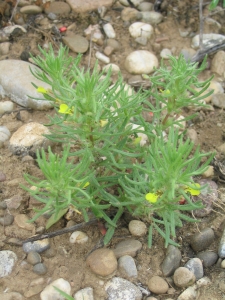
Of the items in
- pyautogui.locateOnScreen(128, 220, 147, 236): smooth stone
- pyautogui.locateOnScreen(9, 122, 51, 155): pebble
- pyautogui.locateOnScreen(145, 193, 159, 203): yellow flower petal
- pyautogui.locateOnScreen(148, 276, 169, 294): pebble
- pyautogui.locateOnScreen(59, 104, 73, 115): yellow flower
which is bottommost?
pyautogui.locateOnScreen(148, 276, 169, 294): pebble

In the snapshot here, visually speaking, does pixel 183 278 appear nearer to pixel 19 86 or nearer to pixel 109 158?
pixel 109 158

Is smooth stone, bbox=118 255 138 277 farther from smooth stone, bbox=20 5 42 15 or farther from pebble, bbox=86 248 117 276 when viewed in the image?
smooth stone, bbox=20 5 42 15

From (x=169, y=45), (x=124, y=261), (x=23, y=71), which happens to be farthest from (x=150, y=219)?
(x=169, y=45)

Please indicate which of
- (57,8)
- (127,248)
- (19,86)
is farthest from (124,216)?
(57,8)

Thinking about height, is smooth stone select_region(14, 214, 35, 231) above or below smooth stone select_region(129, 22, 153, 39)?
below

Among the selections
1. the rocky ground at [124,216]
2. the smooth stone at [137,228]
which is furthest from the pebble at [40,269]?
the smooth stone at [137,228]

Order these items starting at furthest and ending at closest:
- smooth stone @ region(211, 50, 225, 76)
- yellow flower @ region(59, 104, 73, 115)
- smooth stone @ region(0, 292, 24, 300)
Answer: smooth stone @ region(211, 50, 225, 76) < smooth stone @ region(0, 292, 24, 300) < yellow flower @ region(59, 104, 73, 115)

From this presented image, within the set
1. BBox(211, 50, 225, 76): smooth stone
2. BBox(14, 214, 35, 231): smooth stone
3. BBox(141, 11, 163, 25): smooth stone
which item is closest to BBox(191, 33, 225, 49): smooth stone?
BBox(211, 50, 225, 76): smooth stone
